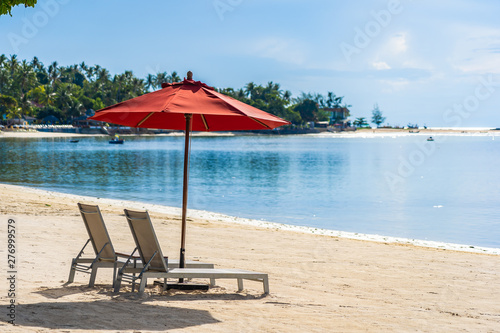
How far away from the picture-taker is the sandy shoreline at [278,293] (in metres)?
5.17

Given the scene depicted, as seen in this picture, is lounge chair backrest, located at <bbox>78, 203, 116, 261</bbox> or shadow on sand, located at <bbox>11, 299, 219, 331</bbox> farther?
lounge chair backrest, located at <bbox>78, 203, 116, 261</bbox>

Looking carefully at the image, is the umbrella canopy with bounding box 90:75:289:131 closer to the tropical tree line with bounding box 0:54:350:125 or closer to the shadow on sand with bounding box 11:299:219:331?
the shadow on sand with bounding box 11:299:219:331

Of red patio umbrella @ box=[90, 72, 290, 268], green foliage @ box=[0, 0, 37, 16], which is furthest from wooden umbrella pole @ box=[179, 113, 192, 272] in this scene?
green foliage @ box=[0, 0, 37, 16]

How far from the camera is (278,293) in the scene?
265 inches

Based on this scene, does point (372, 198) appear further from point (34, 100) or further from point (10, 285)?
Result: point (34, 100)

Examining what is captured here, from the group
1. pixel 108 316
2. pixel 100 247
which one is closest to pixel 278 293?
pixel 100 247

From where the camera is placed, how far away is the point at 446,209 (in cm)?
2723

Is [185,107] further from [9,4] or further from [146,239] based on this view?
[9,4]

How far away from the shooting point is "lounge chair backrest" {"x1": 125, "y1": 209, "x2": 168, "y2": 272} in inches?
222

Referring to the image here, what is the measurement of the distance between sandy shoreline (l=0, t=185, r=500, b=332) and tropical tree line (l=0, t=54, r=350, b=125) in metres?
112

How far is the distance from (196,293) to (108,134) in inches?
5785

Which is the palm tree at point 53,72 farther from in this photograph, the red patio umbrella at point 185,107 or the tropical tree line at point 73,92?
the red patio umbrella at point 185,107

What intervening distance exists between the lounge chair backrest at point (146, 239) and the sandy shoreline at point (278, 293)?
0.39 m

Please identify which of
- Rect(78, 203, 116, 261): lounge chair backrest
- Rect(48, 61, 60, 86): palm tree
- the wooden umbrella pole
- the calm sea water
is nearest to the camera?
Rect(78, 203, 116, 261): lounge chair backrest
